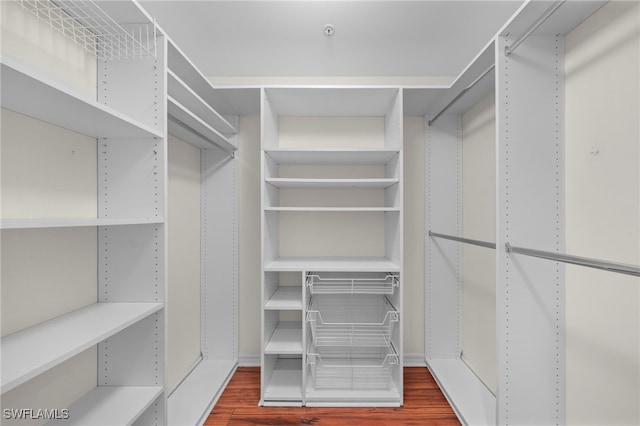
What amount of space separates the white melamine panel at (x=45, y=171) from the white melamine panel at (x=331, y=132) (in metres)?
1.41

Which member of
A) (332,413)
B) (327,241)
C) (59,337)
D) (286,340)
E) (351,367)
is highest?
(327,241)

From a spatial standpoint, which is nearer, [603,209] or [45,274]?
Result: [45,274]

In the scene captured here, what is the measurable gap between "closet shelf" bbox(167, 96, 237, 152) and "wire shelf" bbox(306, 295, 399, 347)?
1.31 m

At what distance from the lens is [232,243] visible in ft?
8.44

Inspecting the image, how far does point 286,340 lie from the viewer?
2.17 m

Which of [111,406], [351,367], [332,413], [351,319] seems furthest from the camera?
[351,319]

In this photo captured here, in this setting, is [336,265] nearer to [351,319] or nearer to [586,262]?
[351,319]

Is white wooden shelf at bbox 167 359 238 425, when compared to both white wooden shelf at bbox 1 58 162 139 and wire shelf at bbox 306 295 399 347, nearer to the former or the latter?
wire shelf at bbox 306 295 399 347

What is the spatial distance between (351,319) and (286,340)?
1.95 feet

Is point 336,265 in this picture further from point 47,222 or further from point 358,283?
point 47,222

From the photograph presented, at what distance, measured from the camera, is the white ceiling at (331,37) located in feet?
6.19

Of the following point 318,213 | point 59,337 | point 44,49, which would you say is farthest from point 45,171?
point 318,213

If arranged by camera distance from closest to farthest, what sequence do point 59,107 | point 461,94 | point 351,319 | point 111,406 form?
point 59,107 < point 111,406 < point 461,94 < point 351,319

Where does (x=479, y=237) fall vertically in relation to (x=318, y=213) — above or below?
below
